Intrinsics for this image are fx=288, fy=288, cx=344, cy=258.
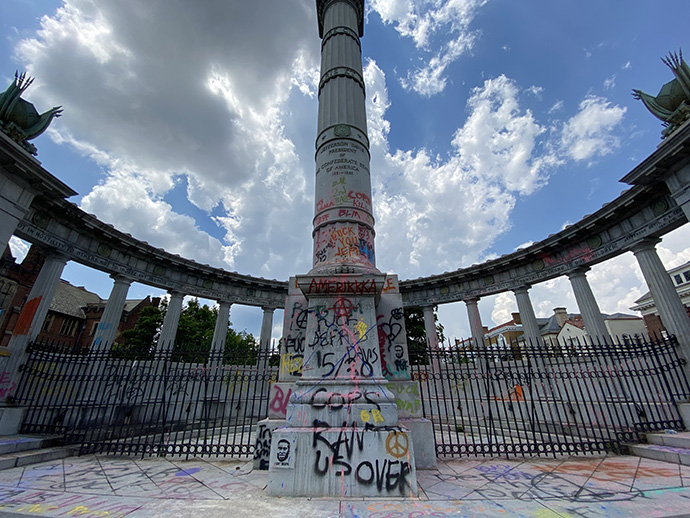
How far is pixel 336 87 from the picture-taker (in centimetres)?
1105

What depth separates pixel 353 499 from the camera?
4.64 m

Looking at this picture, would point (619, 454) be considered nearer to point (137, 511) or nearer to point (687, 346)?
point (687, 346)

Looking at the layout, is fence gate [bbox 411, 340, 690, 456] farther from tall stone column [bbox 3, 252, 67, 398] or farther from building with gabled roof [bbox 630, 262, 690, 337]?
building with gabled roof [bbox 630, 262, 690, 337]

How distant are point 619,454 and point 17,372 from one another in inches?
782

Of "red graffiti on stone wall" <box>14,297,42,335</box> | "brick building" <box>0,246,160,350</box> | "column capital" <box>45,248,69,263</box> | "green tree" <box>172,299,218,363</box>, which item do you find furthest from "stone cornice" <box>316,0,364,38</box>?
"green tree" <box>172,299,218,363</box>

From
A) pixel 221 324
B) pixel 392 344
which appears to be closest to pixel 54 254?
pixel 221 324

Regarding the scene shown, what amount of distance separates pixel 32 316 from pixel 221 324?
10.3 metres

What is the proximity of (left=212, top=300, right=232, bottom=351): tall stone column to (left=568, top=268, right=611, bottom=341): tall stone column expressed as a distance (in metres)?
22.6

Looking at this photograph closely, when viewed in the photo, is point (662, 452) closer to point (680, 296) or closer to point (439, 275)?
point (439, 275)

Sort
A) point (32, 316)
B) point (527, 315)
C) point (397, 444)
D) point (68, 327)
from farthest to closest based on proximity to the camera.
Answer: point (68, 327) < point (527, 315) < point (32, 316) < point (397, 444)

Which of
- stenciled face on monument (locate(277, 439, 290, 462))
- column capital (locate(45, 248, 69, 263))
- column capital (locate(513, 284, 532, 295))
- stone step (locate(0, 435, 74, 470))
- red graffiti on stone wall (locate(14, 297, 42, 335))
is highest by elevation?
column capital (locate(45, 248, 69, 263))

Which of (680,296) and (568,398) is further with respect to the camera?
(680,296)

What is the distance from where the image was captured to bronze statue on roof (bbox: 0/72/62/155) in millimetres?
9891

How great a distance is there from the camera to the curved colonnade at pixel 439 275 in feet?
36.3
